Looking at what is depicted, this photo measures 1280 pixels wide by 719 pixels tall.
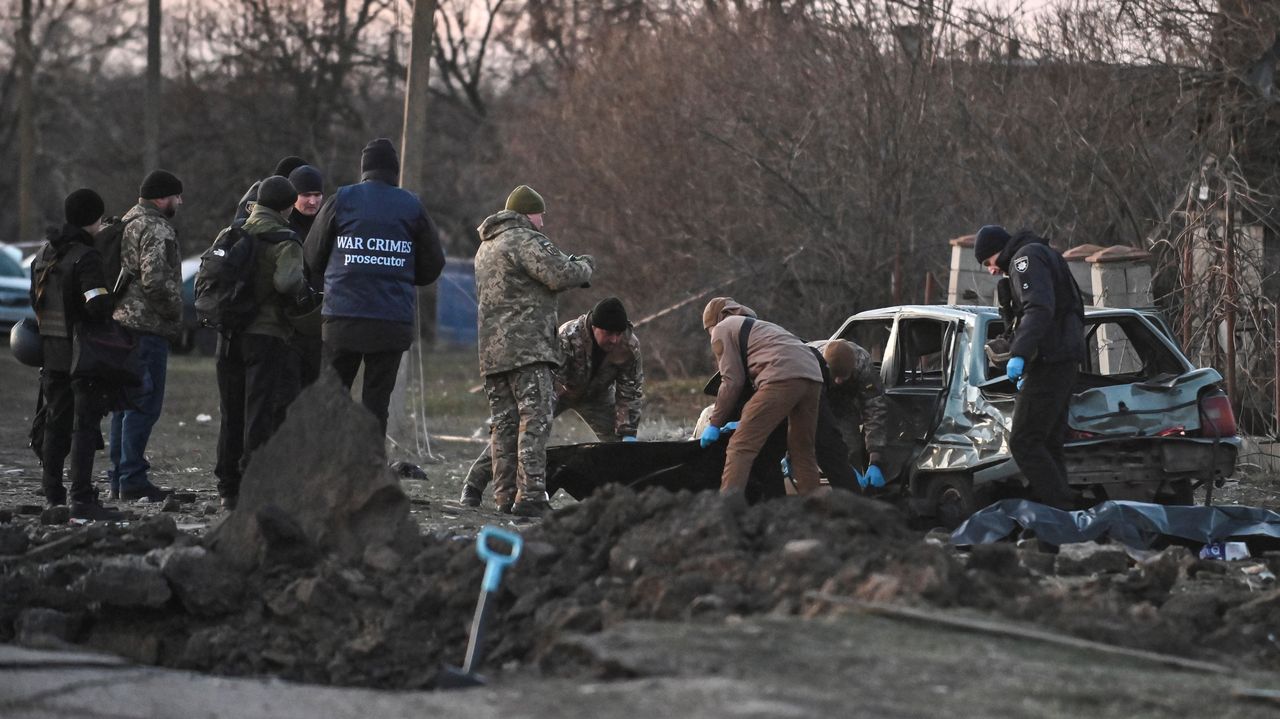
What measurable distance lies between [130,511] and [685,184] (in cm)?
1358

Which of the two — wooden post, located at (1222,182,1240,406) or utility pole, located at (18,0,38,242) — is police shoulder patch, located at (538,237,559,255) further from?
utility pole, located at (18,0,38,242)

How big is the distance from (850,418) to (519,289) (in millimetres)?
2344

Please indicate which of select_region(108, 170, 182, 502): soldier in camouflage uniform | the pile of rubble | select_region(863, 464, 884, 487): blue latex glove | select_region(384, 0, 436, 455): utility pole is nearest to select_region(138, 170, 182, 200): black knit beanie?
select_region(108, 170, 182, 502): soldier in camouflage uniform

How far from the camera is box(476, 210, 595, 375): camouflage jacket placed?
986 cm

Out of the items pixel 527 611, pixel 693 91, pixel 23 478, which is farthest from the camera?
pixel 693 91

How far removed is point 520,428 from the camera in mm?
9914

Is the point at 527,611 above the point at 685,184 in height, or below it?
below

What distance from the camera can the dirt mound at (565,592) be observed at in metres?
6.04

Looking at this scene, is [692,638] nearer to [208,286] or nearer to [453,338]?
[208,286]

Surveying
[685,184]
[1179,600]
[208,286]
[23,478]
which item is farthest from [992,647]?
[685,184]

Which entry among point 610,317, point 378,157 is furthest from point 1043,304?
point 378,157

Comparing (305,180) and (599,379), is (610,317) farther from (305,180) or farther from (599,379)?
(305,180)

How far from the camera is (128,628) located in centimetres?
700

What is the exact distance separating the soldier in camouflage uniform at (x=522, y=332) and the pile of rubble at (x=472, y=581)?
2385mm
